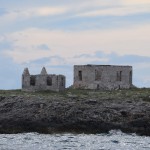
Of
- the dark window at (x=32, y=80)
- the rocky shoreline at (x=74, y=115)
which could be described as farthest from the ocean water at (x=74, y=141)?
the dark window at (x=32, y=80)

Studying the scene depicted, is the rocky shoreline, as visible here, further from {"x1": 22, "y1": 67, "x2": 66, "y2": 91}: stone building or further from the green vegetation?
{"x1": 22, "y1": 67, "x2": 66, "y2": 91}: stone building

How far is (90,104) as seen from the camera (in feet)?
271

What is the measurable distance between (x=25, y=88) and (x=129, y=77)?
15143 millimetres

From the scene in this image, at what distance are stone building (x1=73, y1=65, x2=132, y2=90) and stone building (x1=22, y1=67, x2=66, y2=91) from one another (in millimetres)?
3838

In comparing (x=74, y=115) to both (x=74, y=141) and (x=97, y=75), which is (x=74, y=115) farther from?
(x=97, y=75)

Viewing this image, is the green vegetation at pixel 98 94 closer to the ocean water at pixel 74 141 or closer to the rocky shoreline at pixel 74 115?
the rocky shoreline at pixel 74 115

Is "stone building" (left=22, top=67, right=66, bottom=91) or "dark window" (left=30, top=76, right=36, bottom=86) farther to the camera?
"dark window" (left=30, top=76, right=36, bottom=86)

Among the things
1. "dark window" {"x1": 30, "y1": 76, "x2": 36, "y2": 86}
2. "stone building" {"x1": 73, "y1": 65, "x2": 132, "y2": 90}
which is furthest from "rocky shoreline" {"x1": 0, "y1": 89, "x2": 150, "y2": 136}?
"stone building" {"x1": 73, "y1": 65, "x2": 132, "y2": 90}

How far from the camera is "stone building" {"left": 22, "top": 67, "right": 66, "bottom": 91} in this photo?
329 feet

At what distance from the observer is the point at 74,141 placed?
223 feet

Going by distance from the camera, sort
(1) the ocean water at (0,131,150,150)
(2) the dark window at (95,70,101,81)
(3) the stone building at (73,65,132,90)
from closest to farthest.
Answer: (1) the ocean water at (0,131,150,150) → (3) the stone building at (73,65,132,90) → (2) the dark window at (95,70,101,81)

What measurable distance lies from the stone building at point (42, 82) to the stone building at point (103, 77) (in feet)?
12.6

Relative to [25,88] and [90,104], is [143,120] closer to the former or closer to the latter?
[90,104]

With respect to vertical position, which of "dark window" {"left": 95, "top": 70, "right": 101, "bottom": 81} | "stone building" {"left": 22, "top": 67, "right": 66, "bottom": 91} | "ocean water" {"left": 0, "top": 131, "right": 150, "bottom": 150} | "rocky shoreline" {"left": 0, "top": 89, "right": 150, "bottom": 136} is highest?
"dark window" {"left": 95, "top": 70, "right": 101, "bottom": 81}
